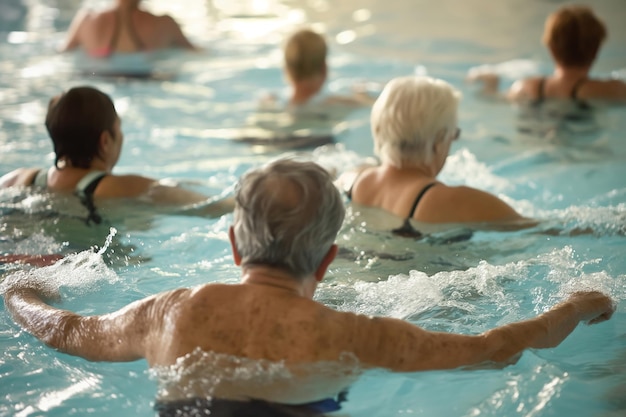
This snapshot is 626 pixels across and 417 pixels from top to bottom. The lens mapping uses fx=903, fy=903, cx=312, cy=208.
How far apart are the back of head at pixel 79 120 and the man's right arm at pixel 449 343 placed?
6.90 ft

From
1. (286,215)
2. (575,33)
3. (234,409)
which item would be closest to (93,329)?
(234,409)

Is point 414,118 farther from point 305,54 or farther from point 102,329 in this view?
point 305,54

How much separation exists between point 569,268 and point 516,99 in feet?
12.0

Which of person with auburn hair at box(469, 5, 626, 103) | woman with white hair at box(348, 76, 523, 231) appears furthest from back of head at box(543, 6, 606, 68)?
woman with white hair at box(348, 76, 523, 231)

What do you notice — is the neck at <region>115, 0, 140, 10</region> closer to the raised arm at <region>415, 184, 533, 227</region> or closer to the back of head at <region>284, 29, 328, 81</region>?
the back of head at <region>284, 29, 328, 81</region>

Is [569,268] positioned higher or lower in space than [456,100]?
lower

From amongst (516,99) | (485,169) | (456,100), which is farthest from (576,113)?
(456,100)

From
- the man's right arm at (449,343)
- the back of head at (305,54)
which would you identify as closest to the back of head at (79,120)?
the man's right arm at (449,343)

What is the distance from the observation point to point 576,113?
6957mm

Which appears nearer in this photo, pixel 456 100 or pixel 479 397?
pixel 479 397

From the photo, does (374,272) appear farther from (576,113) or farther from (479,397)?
(576,113)

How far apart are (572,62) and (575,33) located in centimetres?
35

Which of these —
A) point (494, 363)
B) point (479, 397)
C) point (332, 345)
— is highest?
point (332, 345)

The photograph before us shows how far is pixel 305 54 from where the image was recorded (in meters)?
6.58
